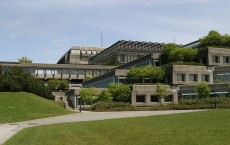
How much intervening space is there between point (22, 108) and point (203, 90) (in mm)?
28018

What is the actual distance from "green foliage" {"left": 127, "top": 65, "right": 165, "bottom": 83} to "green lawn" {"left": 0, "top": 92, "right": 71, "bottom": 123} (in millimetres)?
20409

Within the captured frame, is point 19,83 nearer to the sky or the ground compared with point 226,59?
nearer to the ground

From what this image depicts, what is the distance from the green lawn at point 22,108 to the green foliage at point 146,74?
20.4 metres

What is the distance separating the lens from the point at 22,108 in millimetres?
48906

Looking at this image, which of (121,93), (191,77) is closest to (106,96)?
(121,93)

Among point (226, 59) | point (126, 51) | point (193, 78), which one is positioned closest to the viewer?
point (193, 78)

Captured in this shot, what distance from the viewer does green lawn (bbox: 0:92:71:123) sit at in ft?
140

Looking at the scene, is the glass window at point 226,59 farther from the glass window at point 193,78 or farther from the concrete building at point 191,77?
the glass window at point 193,78

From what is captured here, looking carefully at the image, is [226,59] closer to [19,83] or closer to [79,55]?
[19,83]

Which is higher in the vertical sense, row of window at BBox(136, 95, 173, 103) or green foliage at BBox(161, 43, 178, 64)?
green foliage at BBox(161, 43, 178, 64)

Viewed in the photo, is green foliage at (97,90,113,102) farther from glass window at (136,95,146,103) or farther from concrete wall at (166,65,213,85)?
concrete wall at (166,65,213,85)

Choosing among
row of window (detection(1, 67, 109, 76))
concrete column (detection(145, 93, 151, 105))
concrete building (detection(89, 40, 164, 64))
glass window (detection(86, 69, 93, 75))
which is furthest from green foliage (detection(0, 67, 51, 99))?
concrete building (detection(89, 40, 164, 64))

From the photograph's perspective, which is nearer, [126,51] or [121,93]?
[121,93]

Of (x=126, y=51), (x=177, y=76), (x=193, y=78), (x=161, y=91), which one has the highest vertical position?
(x=126, y=51)
